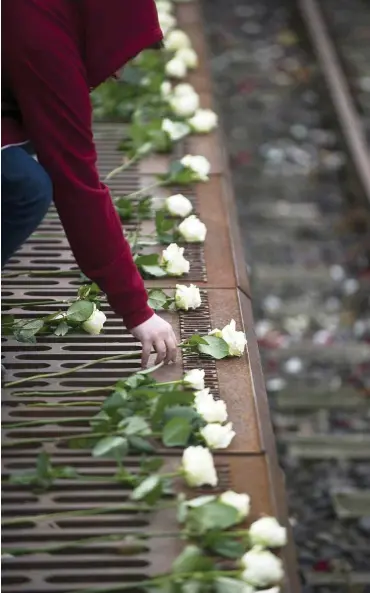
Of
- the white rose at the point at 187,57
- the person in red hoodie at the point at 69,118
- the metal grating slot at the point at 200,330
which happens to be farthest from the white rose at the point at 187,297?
the white rose at the point at 187,57

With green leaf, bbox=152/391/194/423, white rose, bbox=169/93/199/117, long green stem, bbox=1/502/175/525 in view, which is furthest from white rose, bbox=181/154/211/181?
long green stem, bbox=1/502/175/525

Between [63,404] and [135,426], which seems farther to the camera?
[63,404]

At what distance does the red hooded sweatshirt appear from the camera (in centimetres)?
241

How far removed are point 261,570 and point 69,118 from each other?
3.26ft

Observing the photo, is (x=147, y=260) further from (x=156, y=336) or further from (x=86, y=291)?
(x=156, y=336)

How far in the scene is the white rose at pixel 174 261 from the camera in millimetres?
3273

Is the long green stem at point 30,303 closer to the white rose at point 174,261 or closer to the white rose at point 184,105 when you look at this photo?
the white rose at point 174,261

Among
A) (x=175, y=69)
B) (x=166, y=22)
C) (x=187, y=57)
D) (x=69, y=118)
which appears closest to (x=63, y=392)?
(x=69, y=118)

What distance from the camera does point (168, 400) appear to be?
2.51 m

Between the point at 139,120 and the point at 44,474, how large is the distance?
224 centimetres

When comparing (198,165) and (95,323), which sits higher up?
(198,165)

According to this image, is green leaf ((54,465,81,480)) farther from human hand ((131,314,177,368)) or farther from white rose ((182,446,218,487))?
human hand ((131,314,177,368))

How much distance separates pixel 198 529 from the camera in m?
2.27

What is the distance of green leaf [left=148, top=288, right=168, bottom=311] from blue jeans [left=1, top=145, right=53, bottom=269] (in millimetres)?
509
